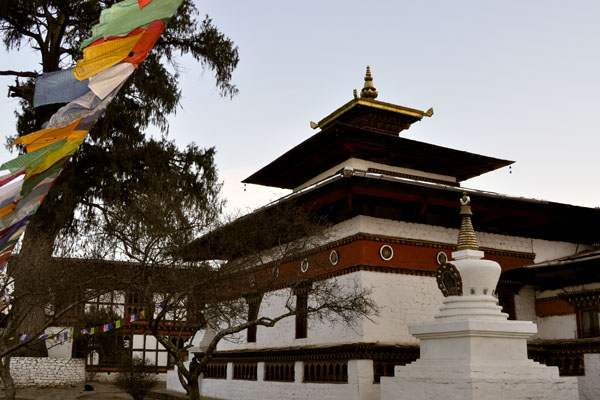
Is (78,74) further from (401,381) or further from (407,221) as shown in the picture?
(407,221)

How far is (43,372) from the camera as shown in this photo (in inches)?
830

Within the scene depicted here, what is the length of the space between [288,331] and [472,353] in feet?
19.7

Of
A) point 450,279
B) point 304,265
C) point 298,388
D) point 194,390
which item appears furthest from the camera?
point 304,265

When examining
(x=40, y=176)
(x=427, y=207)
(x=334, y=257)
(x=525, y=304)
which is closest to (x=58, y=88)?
(x=40, y=176)

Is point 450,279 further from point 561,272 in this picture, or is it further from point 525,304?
point 525,304

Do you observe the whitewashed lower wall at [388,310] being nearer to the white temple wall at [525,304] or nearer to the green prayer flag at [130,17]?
the white temple wall at [525,304]

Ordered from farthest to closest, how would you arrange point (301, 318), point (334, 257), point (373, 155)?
point (373, 155), point (301, 318), point (334, 257)

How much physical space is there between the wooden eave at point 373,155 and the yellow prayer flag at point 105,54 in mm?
9682

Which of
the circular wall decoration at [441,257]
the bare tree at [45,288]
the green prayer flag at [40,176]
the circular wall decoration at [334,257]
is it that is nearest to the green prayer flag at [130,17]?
the green prayer flag at [40,176]

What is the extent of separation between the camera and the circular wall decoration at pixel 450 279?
1056cm

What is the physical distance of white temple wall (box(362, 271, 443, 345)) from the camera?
12688 millimetres

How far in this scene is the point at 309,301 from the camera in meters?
14.2

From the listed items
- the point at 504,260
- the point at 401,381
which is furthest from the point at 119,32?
the point at 504,260

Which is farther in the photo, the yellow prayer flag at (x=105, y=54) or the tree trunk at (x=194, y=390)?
the tree trunk at (x=194, y=390)
